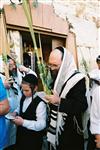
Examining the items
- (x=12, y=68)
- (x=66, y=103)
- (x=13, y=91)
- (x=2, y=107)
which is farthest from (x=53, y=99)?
(x=12, y=68)

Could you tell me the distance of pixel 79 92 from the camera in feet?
11.9

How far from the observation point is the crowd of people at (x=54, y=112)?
3562 mm

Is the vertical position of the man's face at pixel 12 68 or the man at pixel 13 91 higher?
the man's face at pixel 12 68

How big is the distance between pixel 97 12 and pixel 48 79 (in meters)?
4.60

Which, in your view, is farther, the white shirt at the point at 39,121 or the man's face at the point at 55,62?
the white shirt at the point at 39,121

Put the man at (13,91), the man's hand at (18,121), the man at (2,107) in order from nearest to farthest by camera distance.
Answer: the man at (2,107) < the man's hand at (18,121) < the man at (13,91)

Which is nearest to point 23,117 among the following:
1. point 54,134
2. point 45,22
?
point 54,134

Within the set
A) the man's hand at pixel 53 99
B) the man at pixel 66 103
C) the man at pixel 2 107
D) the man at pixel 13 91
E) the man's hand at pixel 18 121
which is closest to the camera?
the man at pixel 2 107

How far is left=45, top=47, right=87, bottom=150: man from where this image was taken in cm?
359

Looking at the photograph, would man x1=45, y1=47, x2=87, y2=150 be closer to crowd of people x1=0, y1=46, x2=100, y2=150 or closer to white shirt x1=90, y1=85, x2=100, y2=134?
crowd of people x1=0, y1=46, x2=100, y2=150

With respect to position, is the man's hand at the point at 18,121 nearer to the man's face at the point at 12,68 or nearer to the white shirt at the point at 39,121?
the white shirt at the point at 39,121

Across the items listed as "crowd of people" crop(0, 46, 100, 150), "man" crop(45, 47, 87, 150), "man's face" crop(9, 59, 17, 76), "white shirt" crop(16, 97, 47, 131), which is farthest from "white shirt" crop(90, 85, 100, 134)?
"man's face" crop(9, 59, 17, 76)

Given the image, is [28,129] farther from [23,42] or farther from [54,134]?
[23,42]

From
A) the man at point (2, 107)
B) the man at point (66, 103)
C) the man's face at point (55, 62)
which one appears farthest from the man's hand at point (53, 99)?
the man at point (2, 107)
